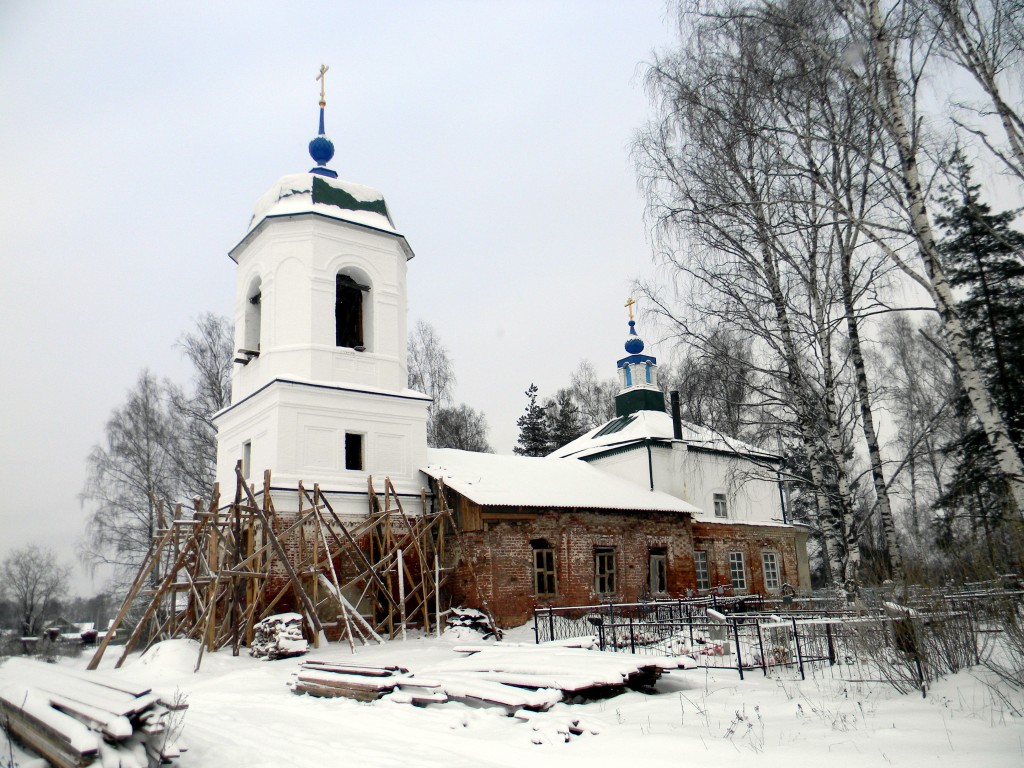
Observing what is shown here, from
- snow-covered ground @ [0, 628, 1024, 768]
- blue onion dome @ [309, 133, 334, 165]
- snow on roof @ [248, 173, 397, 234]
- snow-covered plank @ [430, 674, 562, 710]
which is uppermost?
blue onion dome @ [309, 133, 334, 165]

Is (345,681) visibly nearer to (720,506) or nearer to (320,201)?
(320,201)

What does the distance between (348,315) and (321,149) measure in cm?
420

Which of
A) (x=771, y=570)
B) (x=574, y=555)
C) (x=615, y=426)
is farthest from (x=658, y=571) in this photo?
(x=615, y=426)

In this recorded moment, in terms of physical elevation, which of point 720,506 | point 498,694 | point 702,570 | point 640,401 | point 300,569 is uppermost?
point 640,401

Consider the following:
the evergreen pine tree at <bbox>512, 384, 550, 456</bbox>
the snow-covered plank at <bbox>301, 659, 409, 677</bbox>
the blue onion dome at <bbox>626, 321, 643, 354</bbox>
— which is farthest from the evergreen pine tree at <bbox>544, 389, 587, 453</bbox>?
the snow-covered plank at <bbox>301, 659, 409, 677</bbox>

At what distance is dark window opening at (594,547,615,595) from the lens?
63.0ft

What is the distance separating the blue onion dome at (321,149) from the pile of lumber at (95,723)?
48.2ft

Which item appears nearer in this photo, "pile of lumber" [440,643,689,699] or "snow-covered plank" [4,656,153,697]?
"snow-covered plank" [4,656,153,697]

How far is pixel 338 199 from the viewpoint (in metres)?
18.5

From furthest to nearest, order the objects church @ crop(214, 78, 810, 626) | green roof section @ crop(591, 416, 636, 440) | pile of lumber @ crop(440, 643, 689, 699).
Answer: green roof section @ crop(591, 416, 636, 440) < church @ crop(214, 78, 810, 626) < pile of lumber @ crop(440, 643, 689, 699)

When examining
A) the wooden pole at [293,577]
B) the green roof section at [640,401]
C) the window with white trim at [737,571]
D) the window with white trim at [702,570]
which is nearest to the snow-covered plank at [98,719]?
the wooden pole at [293,577]

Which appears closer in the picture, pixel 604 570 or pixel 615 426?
pixel 604 570

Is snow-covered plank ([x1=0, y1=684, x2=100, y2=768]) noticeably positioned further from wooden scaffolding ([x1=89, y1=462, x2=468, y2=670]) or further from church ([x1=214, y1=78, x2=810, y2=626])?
church ([x1=214, y1=78, x2=810, y2=626])

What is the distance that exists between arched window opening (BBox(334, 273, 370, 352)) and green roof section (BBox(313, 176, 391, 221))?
5.50ft
